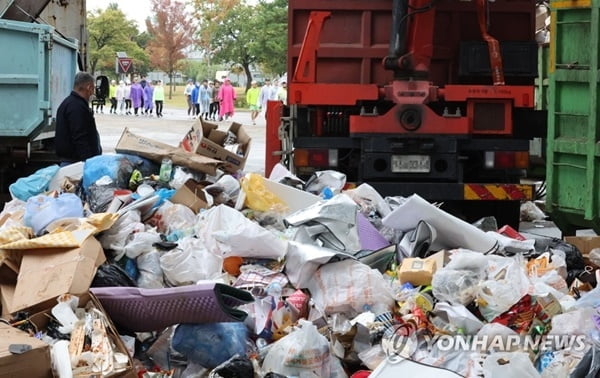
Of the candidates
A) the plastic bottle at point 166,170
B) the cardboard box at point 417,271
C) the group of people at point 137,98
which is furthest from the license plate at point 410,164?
the group of people at point 137,98

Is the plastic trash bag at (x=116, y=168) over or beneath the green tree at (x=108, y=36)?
beneath

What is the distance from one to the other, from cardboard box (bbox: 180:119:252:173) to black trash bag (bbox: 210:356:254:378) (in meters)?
3.17

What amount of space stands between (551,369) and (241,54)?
5117 cm

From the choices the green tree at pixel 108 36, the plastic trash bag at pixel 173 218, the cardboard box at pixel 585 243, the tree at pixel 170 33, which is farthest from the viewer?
the tree at pixel 170 33

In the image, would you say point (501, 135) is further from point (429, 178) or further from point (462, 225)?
point (462, 225)

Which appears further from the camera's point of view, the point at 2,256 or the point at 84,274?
the point at 2,256

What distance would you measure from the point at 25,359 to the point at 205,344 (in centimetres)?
88

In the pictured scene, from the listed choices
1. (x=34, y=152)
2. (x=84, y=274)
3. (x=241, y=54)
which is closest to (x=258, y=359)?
(x=84, y=274)

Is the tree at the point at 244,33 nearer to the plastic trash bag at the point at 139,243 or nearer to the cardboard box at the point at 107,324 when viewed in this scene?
the plastic trash bag at the point at 139,243

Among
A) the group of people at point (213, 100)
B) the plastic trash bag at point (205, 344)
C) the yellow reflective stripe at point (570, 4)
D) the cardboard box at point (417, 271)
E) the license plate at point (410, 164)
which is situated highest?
the yellow reflective stripe at point (570, 4)

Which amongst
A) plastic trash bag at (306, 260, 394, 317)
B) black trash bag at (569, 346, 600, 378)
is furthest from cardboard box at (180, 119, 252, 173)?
black trash bag at (569, 346, 600, 378)

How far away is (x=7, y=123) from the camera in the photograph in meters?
9.81

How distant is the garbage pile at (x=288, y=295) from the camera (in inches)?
175

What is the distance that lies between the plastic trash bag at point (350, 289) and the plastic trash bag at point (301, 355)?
1.27 feet
